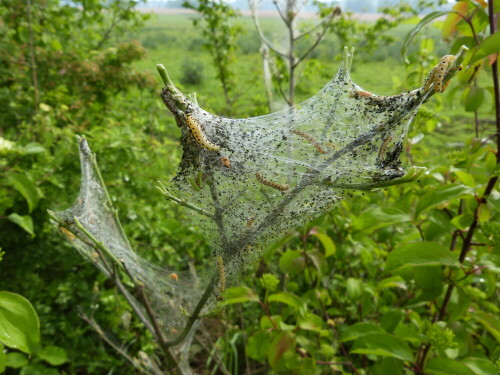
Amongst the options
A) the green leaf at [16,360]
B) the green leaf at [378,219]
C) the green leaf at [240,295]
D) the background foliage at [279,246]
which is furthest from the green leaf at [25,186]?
the green leaf at [378,219]

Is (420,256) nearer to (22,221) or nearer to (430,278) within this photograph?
(430,278)

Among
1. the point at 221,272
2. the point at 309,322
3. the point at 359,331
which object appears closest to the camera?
the point at 221,272

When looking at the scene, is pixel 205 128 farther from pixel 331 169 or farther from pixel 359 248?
pixel 359 248

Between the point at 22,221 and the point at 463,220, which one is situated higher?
the point at 463,220

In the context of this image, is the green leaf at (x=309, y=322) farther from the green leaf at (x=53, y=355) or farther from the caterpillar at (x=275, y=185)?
the green leaf at (x=53, y=355)

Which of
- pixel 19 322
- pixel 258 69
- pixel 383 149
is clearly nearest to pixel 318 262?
pixel 383 149

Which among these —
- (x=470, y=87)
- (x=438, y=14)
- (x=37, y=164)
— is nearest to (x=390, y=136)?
(x=438, y=14)

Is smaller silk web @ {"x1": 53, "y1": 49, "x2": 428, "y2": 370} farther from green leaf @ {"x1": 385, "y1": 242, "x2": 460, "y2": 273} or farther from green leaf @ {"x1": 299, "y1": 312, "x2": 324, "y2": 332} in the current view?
green leaf @ {"x1": 299, "y1": 312, "x2": 324, "y2": 332}
